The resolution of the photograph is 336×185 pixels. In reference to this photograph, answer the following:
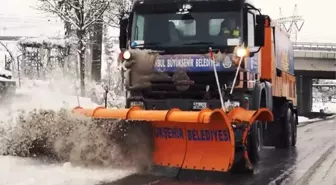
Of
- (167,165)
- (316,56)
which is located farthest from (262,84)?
(316,56)

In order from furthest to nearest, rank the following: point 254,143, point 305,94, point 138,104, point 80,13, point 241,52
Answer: point 305,94, point 80,13, point 138,104, point 254,143, point 241,52

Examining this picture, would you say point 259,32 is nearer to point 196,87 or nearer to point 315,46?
point 196,87

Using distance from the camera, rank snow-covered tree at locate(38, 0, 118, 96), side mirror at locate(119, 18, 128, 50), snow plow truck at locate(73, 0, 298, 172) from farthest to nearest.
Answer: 1. snow-covered tree at locate(38, 0, 118, 96)
2. side mirror at locate(119, 18, 128, 50)
3. snow plow truck at locate(73, 0, 298, 172)

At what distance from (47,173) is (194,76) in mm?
2785

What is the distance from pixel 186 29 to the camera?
9.05 meters

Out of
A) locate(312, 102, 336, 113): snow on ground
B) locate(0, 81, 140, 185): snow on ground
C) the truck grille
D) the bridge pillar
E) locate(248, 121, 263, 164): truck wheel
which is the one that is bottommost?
locate(312, 102, 336, 113): snow on ground

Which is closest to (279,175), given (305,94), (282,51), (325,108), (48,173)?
(48,173)

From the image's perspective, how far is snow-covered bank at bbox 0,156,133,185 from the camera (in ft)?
24.5

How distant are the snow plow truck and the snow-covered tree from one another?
1032cm

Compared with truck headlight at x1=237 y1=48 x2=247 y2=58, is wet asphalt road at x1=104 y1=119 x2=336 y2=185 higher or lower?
lower

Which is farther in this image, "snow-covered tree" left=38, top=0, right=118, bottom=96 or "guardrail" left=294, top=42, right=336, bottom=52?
"guardrail" left=294, top=42, right=336, bottom=52

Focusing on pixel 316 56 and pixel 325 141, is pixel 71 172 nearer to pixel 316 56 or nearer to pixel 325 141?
pixel 325 141

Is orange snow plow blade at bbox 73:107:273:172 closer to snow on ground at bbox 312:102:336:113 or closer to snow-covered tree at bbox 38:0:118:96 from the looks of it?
snow-covered tree at bbox 38:0:118:96

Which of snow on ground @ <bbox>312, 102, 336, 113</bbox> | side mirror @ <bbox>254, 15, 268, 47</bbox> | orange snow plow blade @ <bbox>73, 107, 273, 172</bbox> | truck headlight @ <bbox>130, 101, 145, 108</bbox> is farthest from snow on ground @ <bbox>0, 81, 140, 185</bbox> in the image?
snow on ground @ <bbox>312, 102, 336, 113</bbox>
